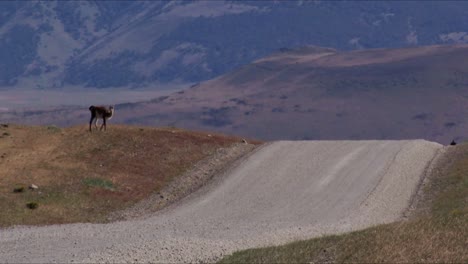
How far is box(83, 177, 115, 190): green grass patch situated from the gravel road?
3.99 meters

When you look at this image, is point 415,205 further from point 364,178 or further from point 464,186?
point 364,178

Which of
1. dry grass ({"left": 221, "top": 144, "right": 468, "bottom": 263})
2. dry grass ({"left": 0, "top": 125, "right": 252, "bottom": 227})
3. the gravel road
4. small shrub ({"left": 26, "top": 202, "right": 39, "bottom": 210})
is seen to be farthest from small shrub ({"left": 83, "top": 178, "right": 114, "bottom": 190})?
dry grass ({"left": 221, "top": 144, "right": 468, "bottom": 263})

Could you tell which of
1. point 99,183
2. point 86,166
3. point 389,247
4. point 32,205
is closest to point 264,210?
point 99,183

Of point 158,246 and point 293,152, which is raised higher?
point 158,246

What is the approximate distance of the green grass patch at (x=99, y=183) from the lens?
163 feet

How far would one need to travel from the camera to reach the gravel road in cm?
3447

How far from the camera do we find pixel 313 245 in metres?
31.4

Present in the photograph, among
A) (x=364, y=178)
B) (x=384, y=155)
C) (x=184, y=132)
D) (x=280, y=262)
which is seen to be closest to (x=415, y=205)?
(x=364, y=178)

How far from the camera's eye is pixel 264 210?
45.2m

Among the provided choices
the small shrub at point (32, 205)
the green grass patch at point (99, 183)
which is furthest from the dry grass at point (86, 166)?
the small shrub at point (32, 205)

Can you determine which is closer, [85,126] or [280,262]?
[280,262]

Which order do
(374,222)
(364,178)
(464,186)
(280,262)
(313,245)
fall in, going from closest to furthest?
(280,262) < (313,245) < (374,222) < (464,186) < (364,178)

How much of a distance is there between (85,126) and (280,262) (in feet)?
124

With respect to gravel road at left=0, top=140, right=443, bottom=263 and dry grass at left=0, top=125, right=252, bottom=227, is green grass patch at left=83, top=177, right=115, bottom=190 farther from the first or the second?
gravel road at left=0, top=140, right=443, bottom=263
